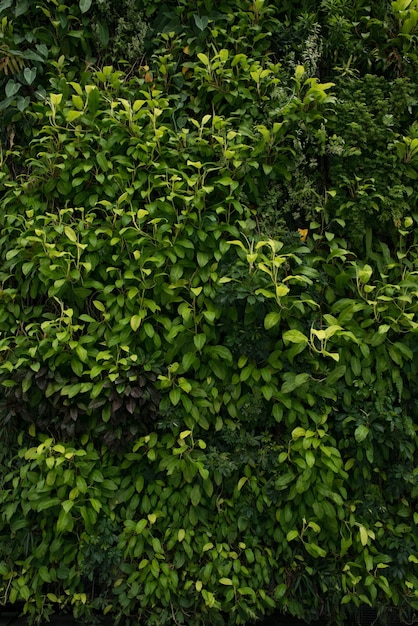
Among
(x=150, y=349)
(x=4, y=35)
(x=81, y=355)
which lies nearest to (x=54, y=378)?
(x=81, y=355)

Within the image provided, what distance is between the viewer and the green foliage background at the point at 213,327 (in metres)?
2.76

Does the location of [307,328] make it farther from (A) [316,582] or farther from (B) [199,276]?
(A) [316,582]

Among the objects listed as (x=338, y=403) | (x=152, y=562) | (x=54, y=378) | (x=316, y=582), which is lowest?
(x=316, y=582)

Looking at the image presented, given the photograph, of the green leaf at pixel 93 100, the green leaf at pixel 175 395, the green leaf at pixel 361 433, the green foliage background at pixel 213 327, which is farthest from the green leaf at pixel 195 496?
the green leaf at pixel 93 100

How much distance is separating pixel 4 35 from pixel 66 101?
523mm

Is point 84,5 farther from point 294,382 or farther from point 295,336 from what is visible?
point 294,382

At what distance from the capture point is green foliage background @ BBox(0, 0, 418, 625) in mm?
2762

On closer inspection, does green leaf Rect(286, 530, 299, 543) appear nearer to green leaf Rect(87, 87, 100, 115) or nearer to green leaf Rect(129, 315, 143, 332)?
green leaf Rect(129, 315, 143, 332)

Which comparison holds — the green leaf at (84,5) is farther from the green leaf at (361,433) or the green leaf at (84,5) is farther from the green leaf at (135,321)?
the green leaf at (361,433)

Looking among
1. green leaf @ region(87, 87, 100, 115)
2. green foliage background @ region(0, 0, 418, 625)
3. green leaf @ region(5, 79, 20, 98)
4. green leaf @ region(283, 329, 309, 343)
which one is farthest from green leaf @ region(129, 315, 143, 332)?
green leaf @ region(5, 79, 20, 98)

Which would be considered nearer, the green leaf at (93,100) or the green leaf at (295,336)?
the green leaf at (295,336)

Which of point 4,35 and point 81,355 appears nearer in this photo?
point 81,355

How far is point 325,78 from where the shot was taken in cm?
316

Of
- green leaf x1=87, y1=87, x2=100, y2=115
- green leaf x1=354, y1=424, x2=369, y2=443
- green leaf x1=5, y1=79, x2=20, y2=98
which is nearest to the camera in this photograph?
green leaf x1=354, y1=424, x2=369, y2=443
